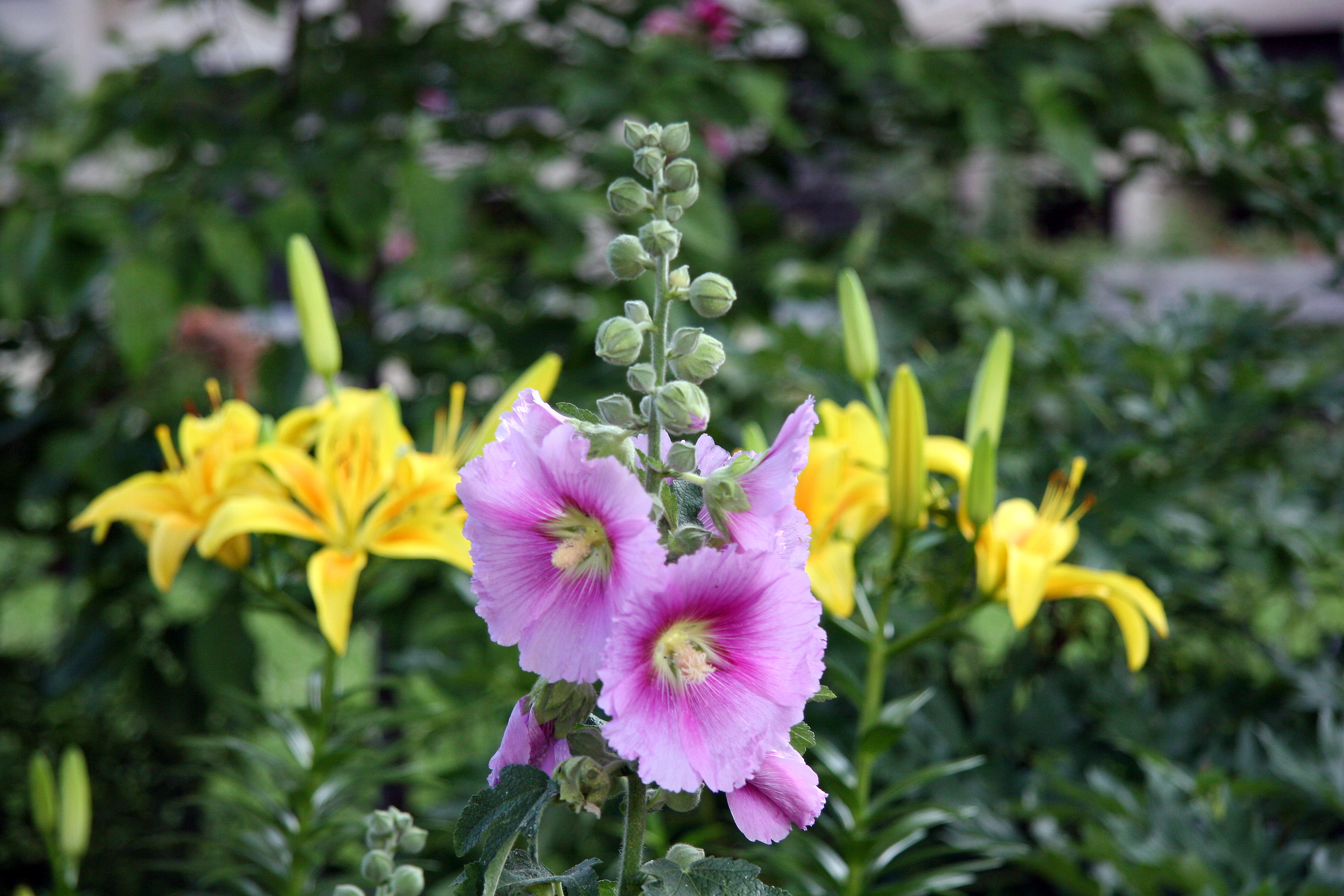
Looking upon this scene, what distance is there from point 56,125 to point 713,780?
2.04m

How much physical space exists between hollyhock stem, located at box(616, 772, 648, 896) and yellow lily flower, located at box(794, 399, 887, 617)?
311mm

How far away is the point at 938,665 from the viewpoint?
1.15 m

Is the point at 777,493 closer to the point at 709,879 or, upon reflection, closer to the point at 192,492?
the point at 709,879

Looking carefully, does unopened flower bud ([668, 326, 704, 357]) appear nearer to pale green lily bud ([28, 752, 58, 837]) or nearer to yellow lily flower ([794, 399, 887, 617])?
yellow lily flower ([794, 399, 887, 617])

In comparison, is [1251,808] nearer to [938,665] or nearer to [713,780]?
[938,665]

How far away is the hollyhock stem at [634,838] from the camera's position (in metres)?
0.39

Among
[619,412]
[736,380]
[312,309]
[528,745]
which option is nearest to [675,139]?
[619,412]

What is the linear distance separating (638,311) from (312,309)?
1.63ft

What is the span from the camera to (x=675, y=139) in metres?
0.42

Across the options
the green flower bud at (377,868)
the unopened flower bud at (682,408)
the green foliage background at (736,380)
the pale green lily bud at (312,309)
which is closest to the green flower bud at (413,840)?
the green flower bud at (377,868)

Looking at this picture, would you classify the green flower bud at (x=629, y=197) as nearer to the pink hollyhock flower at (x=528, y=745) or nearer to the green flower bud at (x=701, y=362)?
the green flower bud at (x=701, y=362)

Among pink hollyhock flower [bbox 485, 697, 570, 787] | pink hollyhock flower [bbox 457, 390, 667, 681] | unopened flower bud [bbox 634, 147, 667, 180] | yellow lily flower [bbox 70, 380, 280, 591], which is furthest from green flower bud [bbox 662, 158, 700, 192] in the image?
yellow lily flower [bbox 70, 380, 280, 591]

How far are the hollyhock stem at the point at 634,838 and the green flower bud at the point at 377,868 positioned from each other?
0.11 m

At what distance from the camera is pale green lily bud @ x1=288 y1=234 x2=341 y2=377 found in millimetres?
832
